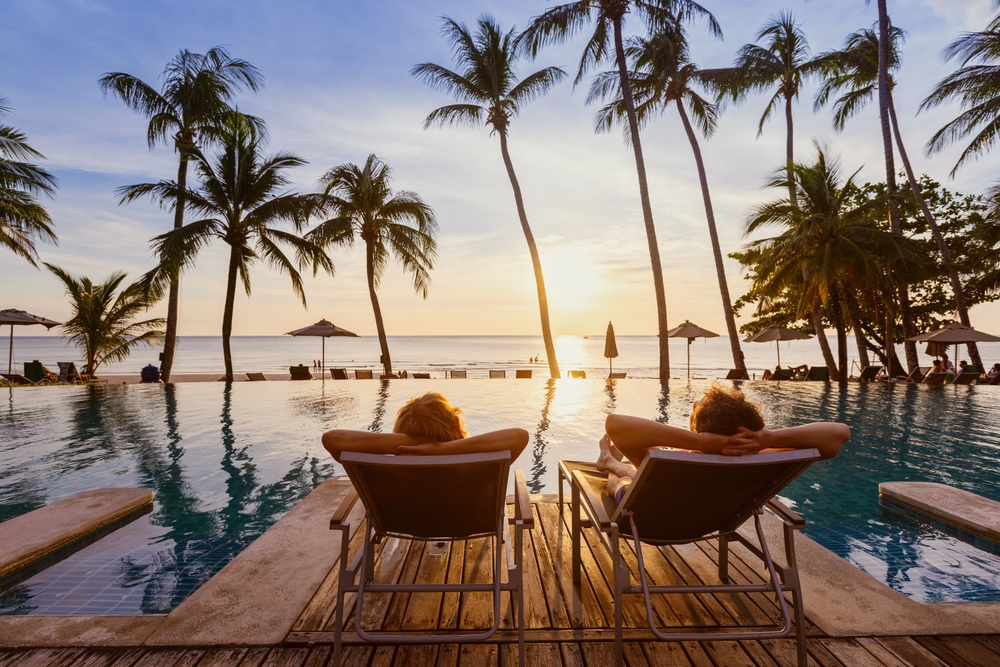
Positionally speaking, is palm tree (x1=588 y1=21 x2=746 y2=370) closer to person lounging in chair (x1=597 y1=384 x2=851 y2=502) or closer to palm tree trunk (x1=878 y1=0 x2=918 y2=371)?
palm tree trunk (x1=878 y1=0 x2=918 y2=371)

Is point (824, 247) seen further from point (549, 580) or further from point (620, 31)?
point (549, 580)

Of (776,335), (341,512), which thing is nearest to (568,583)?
(341,512)

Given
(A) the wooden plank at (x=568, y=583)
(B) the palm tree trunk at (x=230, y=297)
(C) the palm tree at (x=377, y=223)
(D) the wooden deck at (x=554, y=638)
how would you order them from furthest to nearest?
(C) the palm tree at (x=377, y=223)
(B) the palm tree trunk at (x=230, y=297)
(A) the wooden plank at (x=568, y=583)
(D) the wooden deck at (x=554, y=638)

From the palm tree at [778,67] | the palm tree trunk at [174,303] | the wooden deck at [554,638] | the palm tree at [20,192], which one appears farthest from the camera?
the palm tree at [778,67]

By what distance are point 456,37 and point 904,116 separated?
1802cm

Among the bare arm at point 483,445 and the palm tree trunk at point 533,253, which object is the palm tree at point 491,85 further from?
the bare arm at point 483,445

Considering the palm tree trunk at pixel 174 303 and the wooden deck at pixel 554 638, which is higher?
the palm tree trunk at pixel 174 303

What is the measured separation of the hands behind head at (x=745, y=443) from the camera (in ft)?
6.68

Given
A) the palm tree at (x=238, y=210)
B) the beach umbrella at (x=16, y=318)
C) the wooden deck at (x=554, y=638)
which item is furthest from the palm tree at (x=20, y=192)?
the wooden deck at (x=554, y=638)

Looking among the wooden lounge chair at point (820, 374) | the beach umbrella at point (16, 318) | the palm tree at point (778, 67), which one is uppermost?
the palm tree at point (778, 67)

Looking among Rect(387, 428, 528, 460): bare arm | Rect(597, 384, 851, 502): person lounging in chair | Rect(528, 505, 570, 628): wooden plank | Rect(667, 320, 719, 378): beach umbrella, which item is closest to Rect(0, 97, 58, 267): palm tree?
Rect(528, 505, 570, 628): wooden plank

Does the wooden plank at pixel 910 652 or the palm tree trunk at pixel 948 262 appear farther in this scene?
the palm tree trunk at pixel 948 262

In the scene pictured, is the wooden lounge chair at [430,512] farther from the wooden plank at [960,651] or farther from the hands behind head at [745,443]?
the wooden plank at [960,651]

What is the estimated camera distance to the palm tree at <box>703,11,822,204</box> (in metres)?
19.5
